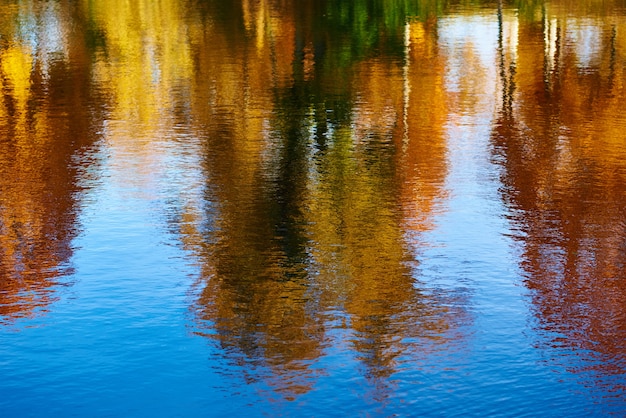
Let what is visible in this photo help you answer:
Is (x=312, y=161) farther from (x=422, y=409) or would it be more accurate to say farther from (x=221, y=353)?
(x=422, y=409)

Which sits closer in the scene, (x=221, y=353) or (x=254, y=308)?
(x=221, y=353)

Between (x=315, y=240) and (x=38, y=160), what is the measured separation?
5.23 m

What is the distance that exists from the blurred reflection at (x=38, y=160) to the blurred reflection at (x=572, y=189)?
433 centimetres

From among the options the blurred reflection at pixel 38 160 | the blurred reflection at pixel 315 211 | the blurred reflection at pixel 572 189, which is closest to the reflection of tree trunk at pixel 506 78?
the blurred reflection at pixel 572 189

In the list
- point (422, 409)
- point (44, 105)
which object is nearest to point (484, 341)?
point (422, 409)

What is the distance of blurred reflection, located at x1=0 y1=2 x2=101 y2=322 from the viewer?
9453mm

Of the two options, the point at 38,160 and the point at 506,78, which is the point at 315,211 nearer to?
the point at 38,160

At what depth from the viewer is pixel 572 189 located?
12219mm

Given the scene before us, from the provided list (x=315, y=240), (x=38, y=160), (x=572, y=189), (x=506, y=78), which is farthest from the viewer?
(x=506, y=78)

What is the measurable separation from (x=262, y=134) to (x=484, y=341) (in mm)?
7911

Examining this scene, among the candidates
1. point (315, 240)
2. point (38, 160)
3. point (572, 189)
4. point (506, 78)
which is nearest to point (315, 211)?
point (315, 240)

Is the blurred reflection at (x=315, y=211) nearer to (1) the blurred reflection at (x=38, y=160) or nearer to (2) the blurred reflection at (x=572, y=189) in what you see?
(2) the blurred reflection at (x=572, y=189)

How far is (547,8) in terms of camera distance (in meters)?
34.2

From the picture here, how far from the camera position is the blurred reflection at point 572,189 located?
8.23 m
